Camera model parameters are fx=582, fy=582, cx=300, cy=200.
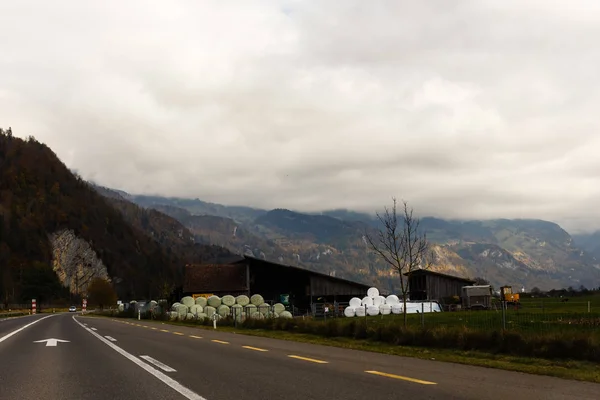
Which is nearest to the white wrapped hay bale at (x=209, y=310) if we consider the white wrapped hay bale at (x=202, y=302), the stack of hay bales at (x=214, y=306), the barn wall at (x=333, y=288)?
the stack of hay bales at (x=214, y=306)

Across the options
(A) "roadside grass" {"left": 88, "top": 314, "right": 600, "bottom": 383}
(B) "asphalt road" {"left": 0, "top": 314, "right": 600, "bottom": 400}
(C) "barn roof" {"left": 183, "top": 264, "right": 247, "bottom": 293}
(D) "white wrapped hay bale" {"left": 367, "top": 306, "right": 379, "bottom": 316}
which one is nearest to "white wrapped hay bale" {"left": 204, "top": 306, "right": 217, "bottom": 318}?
(C) "barn roof" {"left": 183, "top": 264, "right": 247, "bottom": 293}

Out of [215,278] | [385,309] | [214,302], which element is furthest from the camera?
[215,278]

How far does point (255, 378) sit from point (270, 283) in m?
69.9

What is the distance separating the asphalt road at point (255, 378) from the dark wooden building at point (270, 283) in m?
59.5

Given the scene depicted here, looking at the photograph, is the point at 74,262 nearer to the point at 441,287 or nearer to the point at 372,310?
the point at 441,287

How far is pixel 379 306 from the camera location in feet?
220

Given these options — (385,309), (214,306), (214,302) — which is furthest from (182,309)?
(385,309)

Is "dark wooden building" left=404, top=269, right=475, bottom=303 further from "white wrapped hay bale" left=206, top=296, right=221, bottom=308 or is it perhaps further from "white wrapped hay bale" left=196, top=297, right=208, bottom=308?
"white wrapped hay bale" left=196, top=297, right=208, bottom=308

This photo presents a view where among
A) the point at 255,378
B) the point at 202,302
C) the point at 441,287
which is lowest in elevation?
the point at 202,302

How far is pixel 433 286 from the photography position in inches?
3472

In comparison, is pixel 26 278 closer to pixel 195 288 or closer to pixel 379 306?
pixel 195 288

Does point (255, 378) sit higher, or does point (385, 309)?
point (255, 378)

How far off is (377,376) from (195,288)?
7240 cm

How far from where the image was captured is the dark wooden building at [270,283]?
251ft
